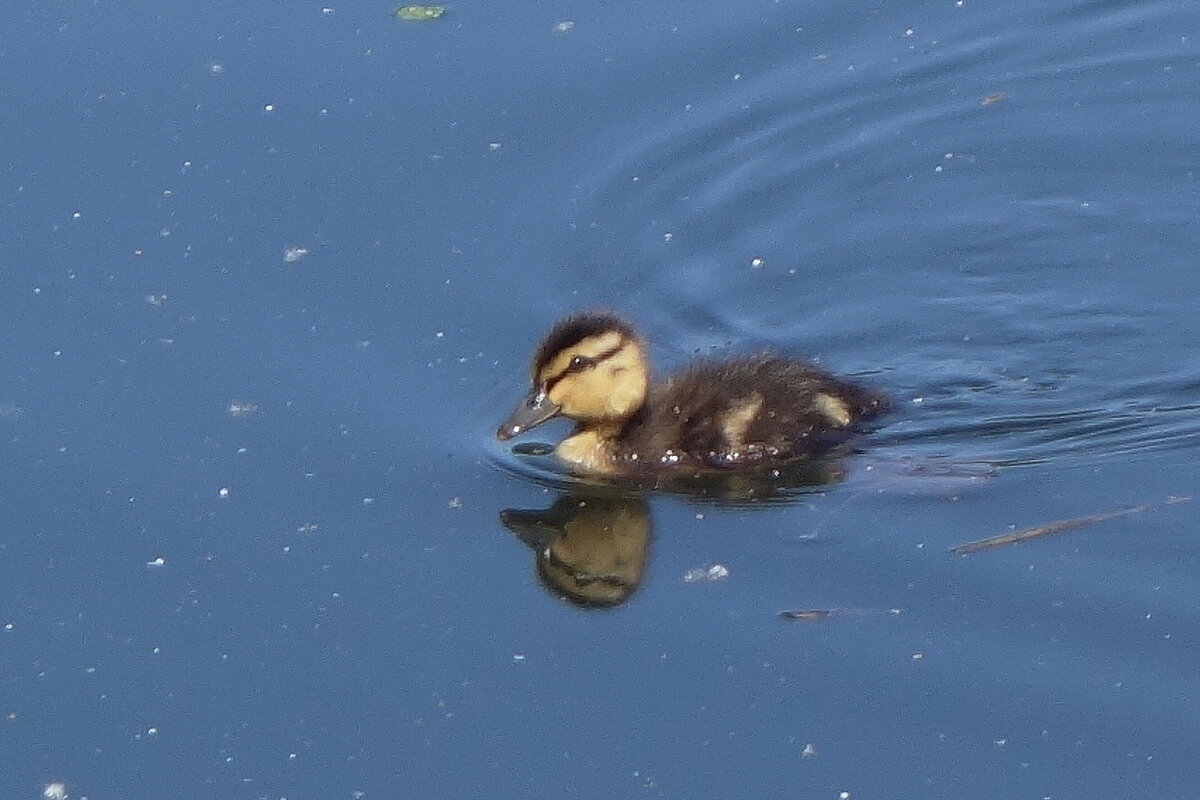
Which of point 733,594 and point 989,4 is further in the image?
point 989,4

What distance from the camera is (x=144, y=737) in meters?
5.52

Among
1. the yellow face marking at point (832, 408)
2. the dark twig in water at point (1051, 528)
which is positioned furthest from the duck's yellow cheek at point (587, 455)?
the dark twig in water at point (1051, 528)

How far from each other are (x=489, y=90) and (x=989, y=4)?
6.69ft

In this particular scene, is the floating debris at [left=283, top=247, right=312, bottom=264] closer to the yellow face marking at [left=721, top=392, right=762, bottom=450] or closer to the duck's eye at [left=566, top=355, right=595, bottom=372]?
the duck's eye at [left=566, top=355, right=595, bottom=372]

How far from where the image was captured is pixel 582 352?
636 centimetres

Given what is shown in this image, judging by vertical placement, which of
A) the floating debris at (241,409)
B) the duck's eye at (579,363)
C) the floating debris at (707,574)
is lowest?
the floating debris at (707,574)

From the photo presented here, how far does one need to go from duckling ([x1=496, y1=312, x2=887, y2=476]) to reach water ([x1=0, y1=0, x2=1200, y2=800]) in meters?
0.18

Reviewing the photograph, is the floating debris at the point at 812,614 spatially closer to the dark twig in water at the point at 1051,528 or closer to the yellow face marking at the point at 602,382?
the dark twig in water at the point at 1051,528

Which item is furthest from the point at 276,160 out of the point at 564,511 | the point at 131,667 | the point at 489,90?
the point at 131,667

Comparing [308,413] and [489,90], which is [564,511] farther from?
[489,90]

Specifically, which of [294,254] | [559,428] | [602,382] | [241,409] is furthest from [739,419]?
[294,254]

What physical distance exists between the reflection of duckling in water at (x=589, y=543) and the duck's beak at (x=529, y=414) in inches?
9.2

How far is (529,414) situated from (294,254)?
4.33 feet

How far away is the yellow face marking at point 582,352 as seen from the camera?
6.36 meters
